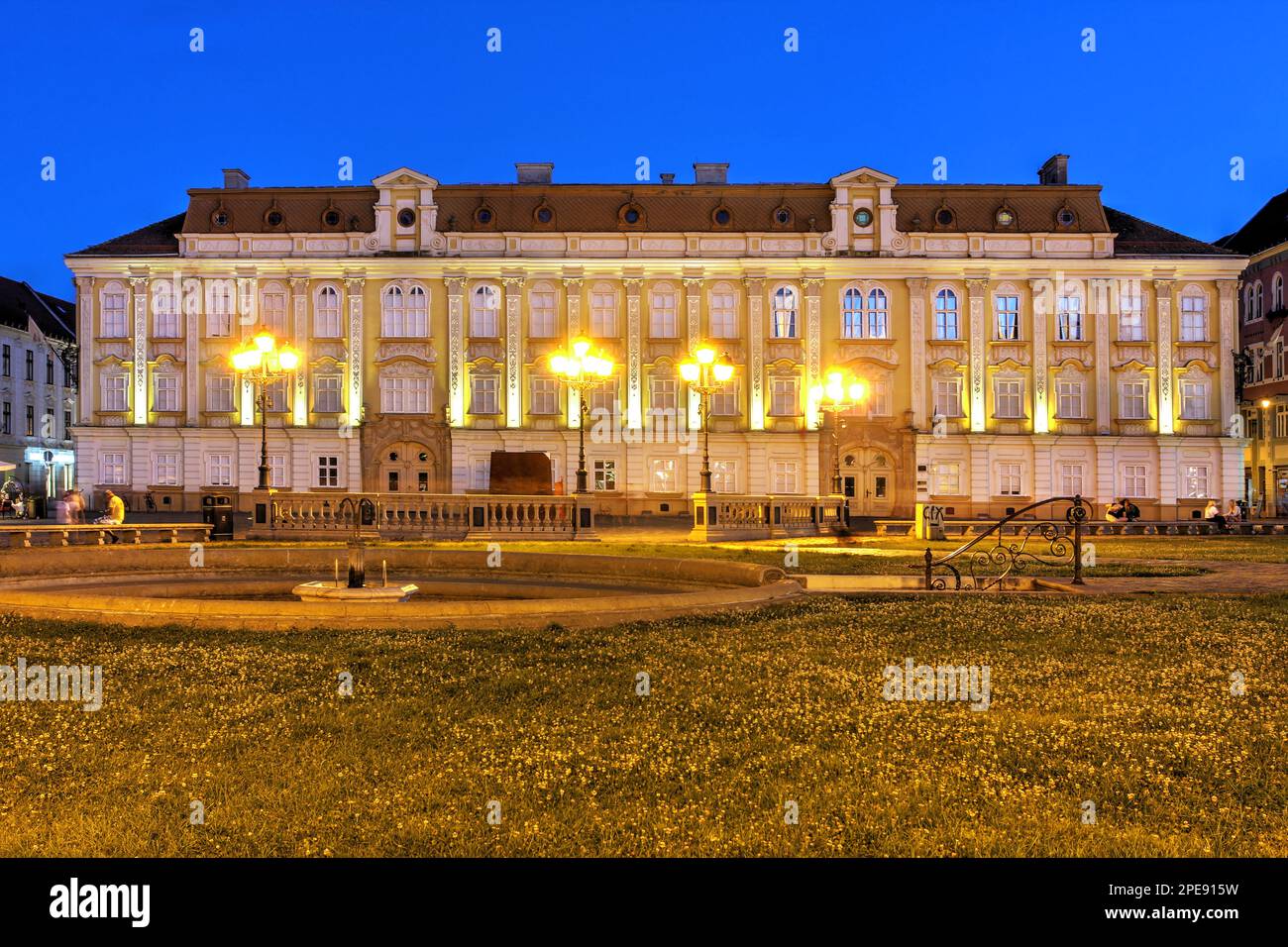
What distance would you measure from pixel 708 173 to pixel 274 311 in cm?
2440

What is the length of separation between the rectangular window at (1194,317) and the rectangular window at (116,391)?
183ft

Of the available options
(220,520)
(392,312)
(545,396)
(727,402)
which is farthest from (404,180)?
(220,520)

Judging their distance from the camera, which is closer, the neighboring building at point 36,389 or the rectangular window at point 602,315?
the rectangular window at point 602,315

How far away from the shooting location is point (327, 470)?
159ft

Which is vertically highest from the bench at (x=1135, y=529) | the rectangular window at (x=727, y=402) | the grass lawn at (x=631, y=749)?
the rectangular window at (x=727, y=402)

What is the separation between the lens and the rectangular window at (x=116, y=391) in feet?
161

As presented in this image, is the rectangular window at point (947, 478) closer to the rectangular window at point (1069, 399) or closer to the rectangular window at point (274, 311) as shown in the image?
the rectangular window at point (1069, 399)

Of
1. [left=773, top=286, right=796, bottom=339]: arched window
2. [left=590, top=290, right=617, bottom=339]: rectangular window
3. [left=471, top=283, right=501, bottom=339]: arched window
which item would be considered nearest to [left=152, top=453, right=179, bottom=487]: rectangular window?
[left=471, top=283, right=501, bottom=339]: arched window

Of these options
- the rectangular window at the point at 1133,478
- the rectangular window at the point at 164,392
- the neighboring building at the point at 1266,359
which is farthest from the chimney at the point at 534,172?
the neighboring building at the point at 1266,359

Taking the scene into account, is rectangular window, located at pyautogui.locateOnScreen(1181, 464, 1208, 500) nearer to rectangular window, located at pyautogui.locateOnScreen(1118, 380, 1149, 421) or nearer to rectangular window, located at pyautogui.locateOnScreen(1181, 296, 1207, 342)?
rectangular window, located at pyautogui.locateOnScreen(1118, 380, 1149, 421)
